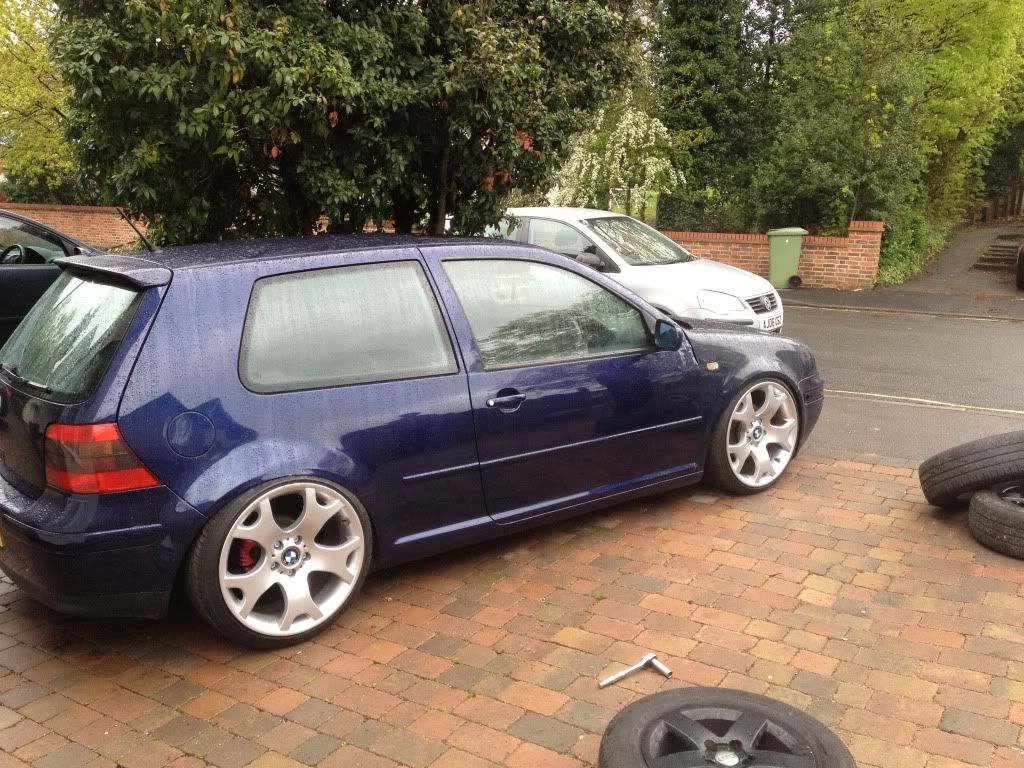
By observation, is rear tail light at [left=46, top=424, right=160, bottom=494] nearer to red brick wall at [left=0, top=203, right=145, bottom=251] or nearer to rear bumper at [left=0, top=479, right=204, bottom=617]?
rear bumper at [left=0, top=479, right=204, bottom=617]

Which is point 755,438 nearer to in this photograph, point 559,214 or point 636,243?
point 636,243

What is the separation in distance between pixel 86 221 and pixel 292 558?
24.7m

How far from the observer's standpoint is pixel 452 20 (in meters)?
5.76

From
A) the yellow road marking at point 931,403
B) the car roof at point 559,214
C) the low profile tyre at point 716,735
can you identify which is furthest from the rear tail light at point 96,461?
the car roof at point 559,214

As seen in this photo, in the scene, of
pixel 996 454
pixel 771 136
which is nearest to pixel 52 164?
pixel 771 136

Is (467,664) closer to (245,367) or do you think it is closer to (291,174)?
(245,367)

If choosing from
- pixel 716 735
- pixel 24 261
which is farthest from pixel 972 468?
pixel 24 261

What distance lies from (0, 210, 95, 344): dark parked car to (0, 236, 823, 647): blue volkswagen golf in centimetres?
444

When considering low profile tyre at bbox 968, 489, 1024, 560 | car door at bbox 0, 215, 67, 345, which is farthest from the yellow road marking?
car door at bbox 0, 215, 67, 345

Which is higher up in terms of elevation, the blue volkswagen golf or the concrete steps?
the blue volkswagen golf

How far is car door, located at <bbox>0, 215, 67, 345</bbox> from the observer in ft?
25.8

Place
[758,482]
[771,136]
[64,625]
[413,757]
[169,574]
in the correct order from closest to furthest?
[413,757]
[169,574]
[64,625]
[758,482]
[771,136]

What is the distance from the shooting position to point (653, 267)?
980cm

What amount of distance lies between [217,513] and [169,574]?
283 millimetres
